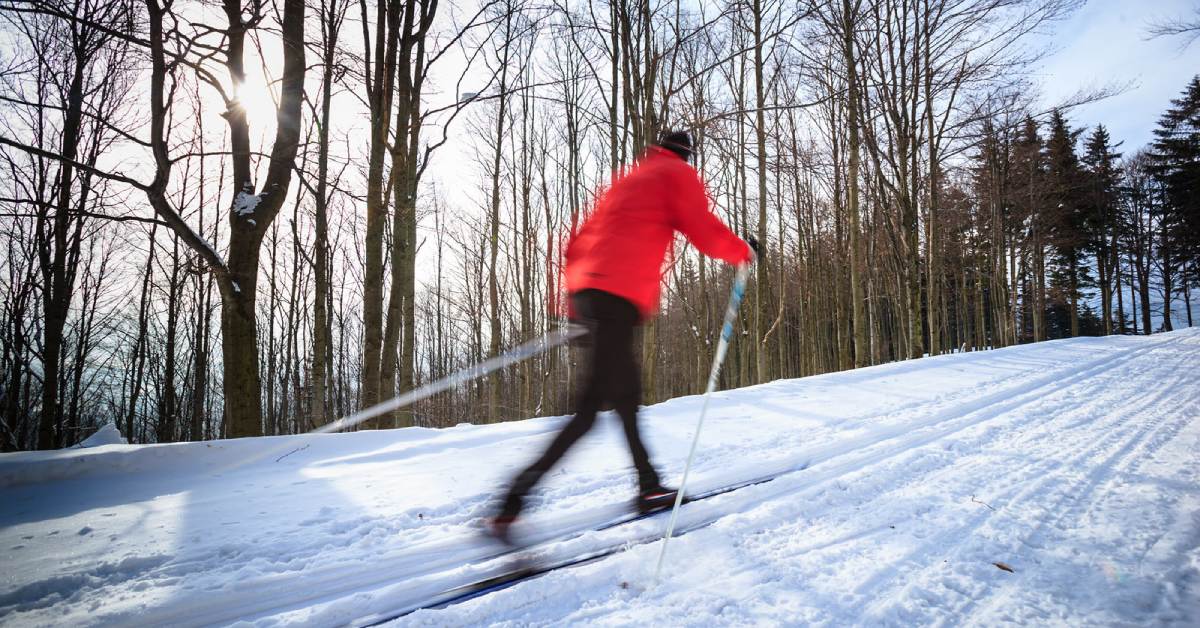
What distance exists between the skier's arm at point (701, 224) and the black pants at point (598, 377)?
515 mm

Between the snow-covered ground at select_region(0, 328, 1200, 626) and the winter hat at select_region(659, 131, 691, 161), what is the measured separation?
1.58 meters

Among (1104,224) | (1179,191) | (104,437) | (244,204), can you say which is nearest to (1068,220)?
(1104,224)

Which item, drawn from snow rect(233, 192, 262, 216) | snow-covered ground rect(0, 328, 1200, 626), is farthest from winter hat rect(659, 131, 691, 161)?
snow rect(233, 192, 262, 216)

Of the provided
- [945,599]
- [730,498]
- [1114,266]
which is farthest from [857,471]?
[1114,266]

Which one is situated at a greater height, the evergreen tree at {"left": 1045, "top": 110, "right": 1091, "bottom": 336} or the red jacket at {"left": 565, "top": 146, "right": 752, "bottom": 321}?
the evergreen tree at {"left": 1045, "top": 110, "right": 1091, "bottom": 336}

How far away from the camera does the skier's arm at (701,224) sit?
2.14 metres

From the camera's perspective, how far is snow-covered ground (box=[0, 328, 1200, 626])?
53.8 inches

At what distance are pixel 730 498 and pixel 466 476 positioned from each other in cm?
161

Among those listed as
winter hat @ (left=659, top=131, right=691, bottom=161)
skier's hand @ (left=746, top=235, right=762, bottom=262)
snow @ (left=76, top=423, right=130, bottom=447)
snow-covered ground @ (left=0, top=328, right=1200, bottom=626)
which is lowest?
snow-covered ground @ (left=0, top=328, right=1200, bottom=626)

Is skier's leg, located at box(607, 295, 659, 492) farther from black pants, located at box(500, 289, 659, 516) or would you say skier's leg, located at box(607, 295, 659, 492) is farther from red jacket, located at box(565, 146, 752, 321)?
red jacket, located at box(565, 146, 752, 321)

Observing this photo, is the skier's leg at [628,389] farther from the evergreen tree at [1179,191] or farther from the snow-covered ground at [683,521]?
the evergreen tree at [1179,191]

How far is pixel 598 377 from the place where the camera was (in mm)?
2010

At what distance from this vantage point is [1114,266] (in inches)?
953

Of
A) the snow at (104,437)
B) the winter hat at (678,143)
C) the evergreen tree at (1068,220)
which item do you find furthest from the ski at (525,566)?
the evergreen tree at (1068,220)
